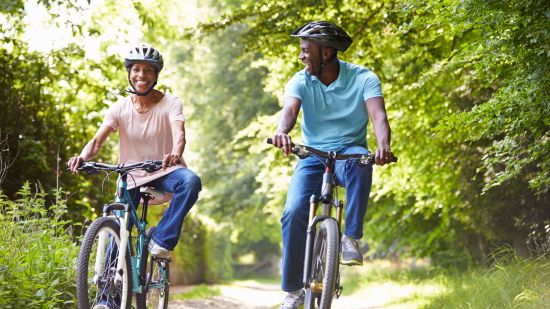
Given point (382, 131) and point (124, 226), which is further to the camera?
point (124, 226)

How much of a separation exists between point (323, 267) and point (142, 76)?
6.40 ft

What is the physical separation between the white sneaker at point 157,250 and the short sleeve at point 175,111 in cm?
87

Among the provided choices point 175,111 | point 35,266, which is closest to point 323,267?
point 175,111

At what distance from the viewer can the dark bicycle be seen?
17.0 ft

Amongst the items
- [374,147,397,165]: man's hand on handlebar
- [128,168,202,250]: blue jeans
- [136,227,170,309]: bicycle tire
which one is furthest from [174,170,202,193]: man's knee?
[374,147,397,165]: man's hand on handlebar

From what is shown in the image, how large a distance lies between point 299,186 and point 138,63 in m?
A: 1.52

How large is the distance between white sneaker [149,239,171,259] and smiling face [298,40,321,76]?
5.25 ft

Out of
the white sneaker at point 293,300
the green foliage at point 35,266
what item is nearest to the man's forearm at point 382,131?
the white sneaker at point 293,300

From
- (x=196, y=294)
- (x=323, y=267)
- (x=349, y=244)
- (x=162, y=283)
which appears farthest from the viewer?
(x=196, y=294)

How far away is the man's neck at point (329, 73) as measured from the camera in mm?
5750

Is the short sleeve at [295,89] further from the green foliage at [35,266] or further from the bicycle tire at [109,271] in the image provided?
the green foliage at [35,266]

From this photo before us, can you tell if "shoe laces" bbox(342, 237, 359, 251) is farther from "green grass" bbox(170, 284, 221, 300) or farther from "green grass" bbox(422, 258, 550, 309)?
"green grass" bbox(170, 284, 221, 300)

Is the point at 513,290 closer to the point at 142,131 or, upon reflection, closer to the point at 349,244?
the point at 349,244

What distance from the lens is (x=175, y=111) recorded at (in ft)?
20.2
